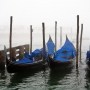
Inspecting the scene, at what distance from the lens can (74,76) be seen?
18.2m

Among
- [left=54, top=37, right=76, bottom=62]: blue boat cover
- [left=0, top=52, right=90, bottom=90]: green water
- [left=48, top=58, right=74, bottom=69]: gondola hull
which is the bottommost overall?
[left=0, top=52, right=90, bottom=90]: green water

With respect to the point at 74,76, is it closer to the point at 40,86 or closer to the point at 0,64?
the point at 40,86

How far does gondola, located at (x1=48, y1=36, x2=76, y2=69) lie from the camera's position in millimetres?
18891

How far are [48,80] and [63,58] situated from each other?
456 cm

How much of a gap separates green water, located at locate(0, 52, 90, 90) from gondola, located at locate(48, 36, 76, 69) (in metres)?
0.47

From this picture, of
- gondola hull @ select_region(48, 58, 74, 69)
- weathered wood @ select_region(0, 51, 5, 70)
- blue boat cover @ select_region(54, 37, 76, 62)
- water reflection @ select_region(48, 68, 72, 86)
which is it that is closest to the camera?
water reflection @ select_region(48, 68, 72, 86)

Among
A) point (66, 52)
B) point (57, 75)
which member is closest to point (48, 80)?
point (57, 75)

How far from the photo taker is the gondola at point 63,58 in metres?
18.9

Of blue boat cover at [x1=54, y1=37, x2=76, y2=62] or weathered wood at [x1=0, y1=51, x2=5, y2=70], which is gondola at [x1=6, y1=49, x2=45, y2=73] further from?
blue boat cover at [x1=54, y1=37, x2=76, y2=62]

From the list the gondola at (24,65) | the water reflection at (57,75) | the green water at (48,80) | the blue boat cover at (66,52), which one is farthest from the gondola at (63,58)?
the gondola at (24,65)

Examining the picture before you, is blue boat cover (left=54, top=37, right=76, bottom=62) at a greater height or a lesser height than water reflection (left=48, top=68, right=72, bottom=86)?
greater

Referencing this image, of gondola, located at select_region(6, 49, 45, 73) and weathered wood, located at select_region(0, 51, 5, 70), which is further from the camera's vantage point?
weathered wood, located at select_region(0, 51, 5, 70)

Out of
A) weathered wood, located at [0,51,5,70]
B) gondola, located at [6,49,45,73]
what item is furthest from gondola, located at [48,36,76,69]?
weathered wood, located at [0,51,5,70]

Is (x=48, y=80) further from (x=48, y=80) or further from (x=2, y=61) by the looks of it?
(x=2, y=61)
